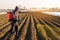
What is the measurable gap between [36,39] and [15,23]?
1.66 m

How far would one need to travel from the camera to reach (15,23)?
1095cm

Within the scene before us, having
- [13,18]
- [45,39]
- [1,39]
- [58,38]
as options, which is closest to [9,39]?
[1,39]

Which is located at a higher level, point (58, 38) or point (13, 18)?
point (13, 18)

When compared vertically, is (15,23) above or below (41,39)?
above

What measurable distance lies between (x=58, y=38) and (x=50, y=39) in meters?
0.61

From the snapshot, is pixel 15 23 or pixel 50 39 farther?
pixel 15 23

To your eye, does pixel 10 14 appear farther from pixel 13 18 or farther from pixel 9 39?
pixel 9 39

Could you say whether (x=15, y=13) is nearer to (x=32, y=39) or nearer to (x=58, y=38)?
(x=32, y=39)

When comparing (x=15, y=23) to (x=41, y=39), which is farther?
(x=15, y=23)

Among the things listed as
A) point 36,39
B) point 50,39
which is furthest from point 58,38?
point 36,39

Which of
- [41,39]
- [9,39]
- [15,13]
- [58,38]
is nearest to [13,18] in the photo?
[15,13]

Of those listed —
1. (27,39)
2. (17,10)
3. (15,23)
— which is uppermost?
(17,10)

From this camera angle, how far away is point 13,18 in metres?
10.6

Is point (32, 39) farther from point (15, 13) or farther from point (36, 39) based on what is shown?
point (15, 13)
